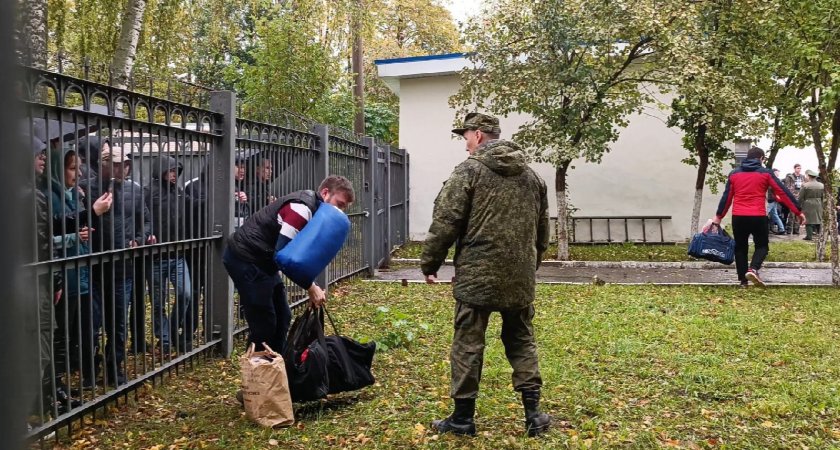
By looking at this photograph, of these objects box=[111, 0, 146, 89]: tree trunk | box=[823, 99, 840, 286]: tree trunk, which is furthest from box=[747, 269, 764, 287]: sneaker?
box=[111, 0, 146, 89]: tree trunk

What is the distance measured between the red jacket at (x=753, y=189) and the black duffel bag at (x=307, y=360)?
7.53 metres

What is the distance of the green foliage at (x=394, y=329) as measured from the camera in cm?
723

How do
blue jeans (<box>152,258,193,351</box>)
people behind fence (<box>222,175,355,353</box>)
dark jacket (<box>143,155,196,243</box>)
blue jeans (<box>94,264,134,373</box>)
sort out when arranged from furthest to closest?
blue jeans (<box>152,258,193,351</box>)
dark jacket (<box>143,155,196,243</box>)
people behind fence (<box>222,175,355,353</box>)
blue jeans (<box>94,264,134,373</box>)

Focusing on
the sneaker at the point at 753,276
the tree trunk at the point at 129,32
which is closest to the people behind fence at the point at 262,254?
the tree trunk at the point at 129,32

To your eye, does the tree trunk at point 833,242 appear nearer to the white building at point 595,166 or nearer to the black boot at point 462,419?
the white building at point 595,166

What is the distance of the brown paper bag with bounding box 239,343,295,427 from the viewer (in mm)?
4898

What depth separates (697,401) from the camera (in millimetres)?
5457

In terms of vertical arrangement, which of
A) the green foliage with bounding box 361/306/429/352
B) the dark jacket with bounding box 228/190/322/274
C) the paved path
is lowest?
the green foliage with bounding box 361/306/429/352

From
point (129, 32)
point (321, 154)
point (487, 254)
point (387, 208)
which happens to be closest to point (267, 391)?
point (487, 254)

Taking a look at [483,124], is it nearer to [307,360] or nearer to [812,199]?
[307,360]

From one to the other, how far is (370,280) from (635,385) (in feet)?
23.1

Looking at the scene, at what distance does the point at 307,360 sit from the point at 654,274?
9622 mm

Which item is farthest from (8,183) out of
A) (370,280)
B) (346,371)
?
(370,280)

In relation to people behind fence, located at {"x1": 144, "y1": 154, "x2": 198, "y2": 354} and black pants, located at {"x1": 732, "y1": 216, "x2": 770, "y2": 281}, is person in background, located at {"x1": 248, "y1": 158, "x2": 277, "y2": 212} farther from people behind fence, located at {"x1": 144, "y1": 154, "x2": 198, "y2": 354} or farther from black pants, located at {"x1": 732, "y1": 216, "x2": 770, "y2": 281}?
black pants, located at {"x1": 732, "y1": 216, "x2": 770, "y2": 281}
